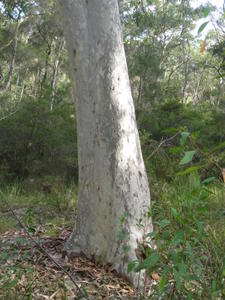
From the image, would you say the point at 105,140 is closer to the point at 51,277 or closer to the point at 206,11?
the point at 51,277

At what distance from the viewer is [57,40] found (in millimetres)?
23438

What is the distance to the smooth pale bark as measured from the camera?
130 inches

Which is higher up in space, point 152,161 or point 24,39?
point 24,39

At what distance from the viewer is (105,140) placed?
334 centimetres

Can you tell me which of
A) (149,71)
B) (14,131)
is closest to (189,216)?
(14,131)

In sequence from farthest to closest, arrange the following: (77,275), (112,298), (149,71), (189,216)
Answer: (149,71) < (77,275) < (112,298) < (189,216)

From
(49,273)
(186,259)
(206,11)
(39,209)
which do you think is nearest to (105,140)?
(49,273)

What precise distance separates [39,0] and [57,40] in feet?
16.7

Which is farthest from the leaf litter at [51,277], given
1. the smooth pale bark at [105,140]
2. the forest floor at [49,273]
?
the smooth pale bark at [105,140]

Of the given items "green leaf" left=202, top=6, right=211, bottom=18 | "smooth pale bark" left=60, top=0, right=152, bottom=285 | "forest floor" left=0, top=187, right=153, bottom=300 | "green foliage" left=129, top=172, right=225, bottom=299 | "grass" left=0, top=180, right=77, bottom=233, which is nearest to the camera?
"green leaf" left=202, top=6, right=211, bottom=18

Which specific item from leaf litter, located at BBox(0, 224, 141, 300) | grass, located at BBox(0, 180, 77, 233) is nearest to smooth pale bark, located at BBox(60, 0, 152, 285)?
leaf litter, located at BBox(0, 224, 141, 300)

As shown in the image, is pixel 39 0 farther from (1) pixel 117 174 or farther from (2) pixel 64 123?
(1) pixel 117 174

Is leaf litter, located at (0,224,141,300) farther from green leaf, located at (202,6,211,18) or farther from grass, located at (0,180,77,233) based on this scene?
green leaf, located at (202,6,211,18)

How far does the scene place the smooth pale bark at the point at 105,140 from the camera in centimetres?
330
